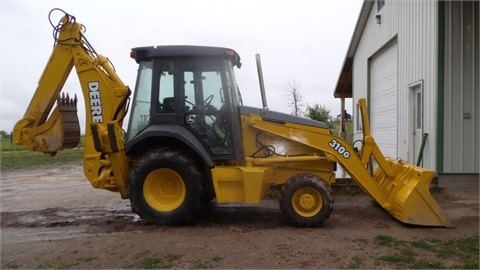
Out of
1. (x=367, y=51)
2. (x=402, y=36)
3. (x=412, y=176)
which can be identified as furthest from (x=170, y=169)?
(x=367, y=51)

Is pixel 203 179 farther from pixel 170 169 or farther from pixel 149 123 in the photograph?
pixel 149 123

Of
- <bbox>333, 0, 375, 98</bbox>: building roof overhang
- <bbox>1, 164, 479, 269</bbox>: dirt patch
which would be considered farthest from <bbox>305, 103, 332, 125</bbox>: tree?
<bbox>1, 164, 479, 269</bbox>: dirt patch

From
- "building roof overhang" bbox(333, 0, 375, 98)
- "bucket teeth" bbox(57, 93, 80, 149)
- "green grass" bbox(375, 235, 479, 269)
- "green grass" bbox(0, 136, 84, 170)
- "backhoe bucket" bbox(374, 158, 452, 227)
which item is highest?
"building roof overhang" bbox(333, 0, 375, 98)

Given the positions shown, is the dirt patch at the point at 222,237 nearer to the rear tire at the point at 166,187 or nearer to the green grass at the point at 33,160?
the rear tire at the point at 166,187

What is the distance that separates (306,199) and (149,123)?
2722 millimetres

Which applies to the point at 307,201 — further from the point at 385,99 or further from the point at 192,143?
the point at 385,99

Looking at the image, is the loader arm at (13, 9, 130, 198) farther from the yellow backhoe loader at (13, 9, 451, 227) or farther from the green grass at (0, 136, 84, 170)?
the green grass at (0, 136, 84, 170)

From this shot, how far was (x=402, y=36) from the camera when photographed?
1283 cm

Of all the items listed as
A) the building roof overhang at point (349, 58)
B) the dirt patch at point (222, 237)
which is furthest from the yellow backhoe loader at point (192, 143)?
the building roof overhang at point (349, 58)

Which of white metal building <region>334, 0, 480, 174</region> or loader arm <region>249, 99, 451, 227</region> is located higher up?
white metal building <region>334, 0, 480, 174</region>

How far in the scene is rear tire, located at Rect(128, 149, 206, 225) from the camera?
714cm

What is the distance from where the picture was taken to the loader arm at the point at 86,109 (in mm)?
7527

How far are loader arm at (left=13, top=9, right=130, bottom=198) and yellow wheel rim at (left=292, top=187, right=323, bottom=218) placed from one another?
2.79m

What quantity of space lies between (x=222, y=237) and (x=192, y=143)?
4.94ft
